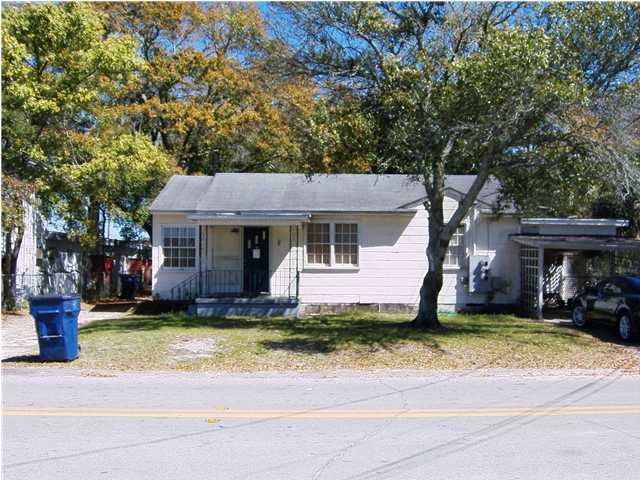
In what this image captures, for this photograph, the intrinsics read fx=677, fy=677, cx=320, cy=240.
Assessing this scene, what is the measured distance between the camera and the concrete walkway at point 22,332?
1366 cm

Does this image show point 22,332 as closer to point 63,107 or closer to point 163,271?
point 163,271

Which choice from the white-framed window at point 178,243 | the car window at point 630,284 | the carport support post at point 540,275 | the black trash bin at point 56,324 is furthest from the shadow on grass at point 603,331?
the white-framed window at point 178,243

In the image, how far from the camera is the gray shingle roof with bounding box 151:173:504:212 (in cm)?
2139

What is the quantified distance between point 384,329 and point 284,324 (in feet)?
9.93

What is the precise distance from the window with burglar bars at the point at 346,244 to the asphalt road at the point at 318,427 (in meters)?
10.3

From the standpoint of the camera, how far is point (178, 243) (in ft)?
71.4

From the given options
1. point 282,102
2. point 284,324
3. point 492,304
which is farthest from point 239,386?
point 282,102

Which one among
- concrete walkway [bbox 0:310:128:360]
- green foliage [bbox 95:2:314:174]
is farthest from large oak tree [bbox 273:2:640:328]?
green foliage [bbox 95:2:314:174]

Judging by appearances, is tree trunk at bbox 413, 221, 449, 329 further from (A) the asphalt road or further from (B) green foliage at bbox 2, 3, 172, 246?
(B) green foliage at bbox 2, 3, 172, 246

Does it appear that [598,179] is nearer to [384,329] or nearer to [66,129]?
[384,329]

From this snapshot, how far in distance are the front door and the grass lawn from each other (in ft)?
13.0

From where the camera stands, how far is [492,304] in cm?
2139

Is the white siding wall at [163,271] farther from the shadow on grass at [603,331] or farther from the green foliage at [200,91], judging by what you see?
the shadow on grass at [603,331]

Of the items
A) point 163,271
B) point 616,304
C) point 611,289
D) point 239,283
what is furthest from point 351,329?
point 163,271
